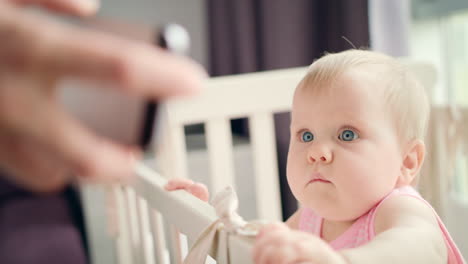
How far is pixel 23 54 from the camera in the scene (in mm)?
228

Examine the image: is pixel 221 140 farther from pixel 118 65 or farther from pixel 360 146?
pixel 118 65

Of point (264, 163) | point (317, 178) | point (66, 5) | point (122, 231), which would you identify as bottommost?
point (122, 231)

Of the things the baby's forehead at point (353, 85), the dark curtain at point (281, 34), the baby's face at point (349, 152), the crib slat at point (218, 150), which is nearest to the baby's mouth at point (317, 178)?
the baby's face at point (349, 152)

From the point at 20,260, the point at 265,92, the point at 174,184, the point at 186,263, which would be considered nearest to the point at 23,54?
the point at 186,263

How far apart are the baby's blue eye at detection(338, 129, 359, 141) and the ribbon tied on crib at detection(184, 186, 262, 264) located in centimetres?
17

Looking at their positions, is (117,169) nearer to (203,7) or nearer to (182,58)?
(182,58)

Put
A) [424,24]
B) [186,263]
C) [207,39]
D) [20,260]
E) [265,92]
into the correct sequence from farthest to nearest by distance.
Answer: [207,39], [424,24], [20,260], [265,92], [186,263]

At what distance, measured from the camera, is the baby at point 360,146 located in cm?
74

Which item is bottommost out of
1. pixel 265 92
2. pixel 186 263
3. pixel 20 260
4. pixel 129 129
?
pixel 20 260

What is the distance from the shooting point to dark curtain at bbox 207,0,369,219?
1.68m

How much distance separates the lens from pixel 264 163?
132cm

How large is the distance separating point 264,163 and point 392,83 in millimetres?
572

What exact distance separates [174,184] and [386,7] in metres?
0.83

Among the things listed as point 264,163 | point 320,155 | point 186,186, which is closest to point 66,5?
point 320,155
